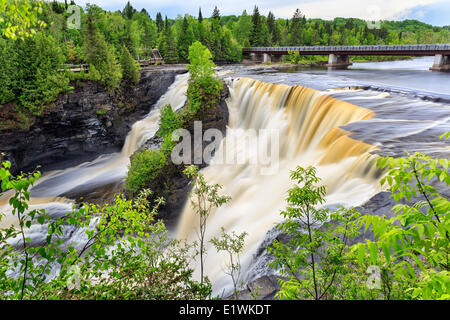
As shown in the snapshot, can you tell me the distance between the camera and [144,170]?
1830 cm

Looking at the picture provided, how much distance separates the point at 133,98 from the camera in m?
34.9

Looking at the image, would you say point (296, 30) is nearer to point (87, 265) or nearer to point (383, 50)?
point (383, 50)

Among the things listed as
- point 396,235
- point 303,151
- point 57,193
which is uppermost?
point 396,235

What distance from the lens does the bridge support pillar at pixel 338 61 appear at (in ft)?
184

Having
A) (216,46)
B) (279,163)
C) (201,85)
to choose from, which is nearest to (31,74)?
(201,85)

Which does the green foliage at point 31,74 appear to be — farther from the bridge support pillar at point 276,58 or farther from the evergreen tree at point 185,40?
the bridge support pillar at point 276,58

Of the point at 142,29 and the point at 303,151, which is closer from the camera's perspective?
the point at 303,151

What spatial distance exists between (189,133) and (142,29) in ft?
177

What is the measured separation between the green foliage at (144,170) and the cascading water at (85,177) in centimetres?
402

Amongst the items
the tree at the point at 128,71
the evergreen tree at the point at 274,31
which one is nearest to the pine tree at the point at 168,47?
the tree at the point at 128,71

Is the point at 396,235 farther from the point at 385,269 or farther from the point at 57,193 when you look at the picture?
the point at 57,193

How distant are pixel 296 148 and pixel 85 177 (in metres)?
19.1

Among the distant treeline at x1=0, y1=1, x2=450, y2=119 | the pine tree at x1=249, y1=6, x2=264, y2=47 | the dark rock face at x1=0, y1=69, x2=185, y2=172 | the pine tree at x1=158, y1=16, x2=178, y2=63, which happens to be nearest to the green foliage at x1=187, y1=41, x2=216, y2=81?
the dark rock face at x1=0, y1=69, x2=185, y2=172

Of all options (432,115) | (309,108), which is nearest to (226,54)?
(309,108)
